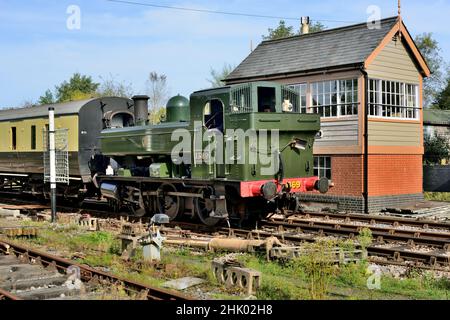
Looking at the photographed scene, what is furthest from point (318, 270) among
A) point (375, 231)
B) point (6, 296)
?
point (375, 231)

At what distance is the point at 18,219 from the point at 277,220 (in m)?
7.43

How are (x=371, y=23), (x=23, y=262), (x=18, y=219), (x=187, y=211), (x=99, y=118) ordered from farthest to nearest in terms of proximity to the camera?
(x=371, y=23)
(x=99, y=118)
(x=18, y=219)
(x=187, y=211)
(x=23, y=262)

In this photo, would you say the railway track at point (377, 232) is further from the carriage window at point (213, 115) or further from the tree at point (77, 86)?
the tree at point (77, 86)

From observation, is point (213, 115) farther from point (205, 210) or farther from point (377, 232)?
point (377, 232)

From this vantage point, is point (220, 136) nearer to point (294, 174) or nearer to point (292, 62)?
point (294, 174)

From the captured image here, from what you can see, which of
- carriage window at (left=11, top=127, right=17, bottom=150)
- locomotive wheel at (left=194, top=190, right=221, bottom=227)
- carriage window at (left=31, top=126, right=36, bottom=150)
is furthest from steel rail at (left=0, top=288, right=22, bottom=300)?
carriage window at (left=11, top=127, right=17, bottom=150)

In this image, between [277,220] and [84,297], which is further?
[277,220]

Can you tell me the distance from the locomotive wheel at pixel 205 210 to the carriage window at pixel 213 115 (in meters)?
1.78

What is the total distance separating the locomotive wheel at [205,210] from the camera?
12614 mm

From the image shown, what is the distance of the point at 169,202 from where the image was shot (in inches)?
541

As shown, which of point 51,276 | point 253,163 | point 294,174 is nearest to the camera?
point 51,276

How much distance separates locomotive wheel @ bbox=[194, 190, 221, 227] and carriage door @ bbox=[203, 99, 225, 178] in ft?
3.48
